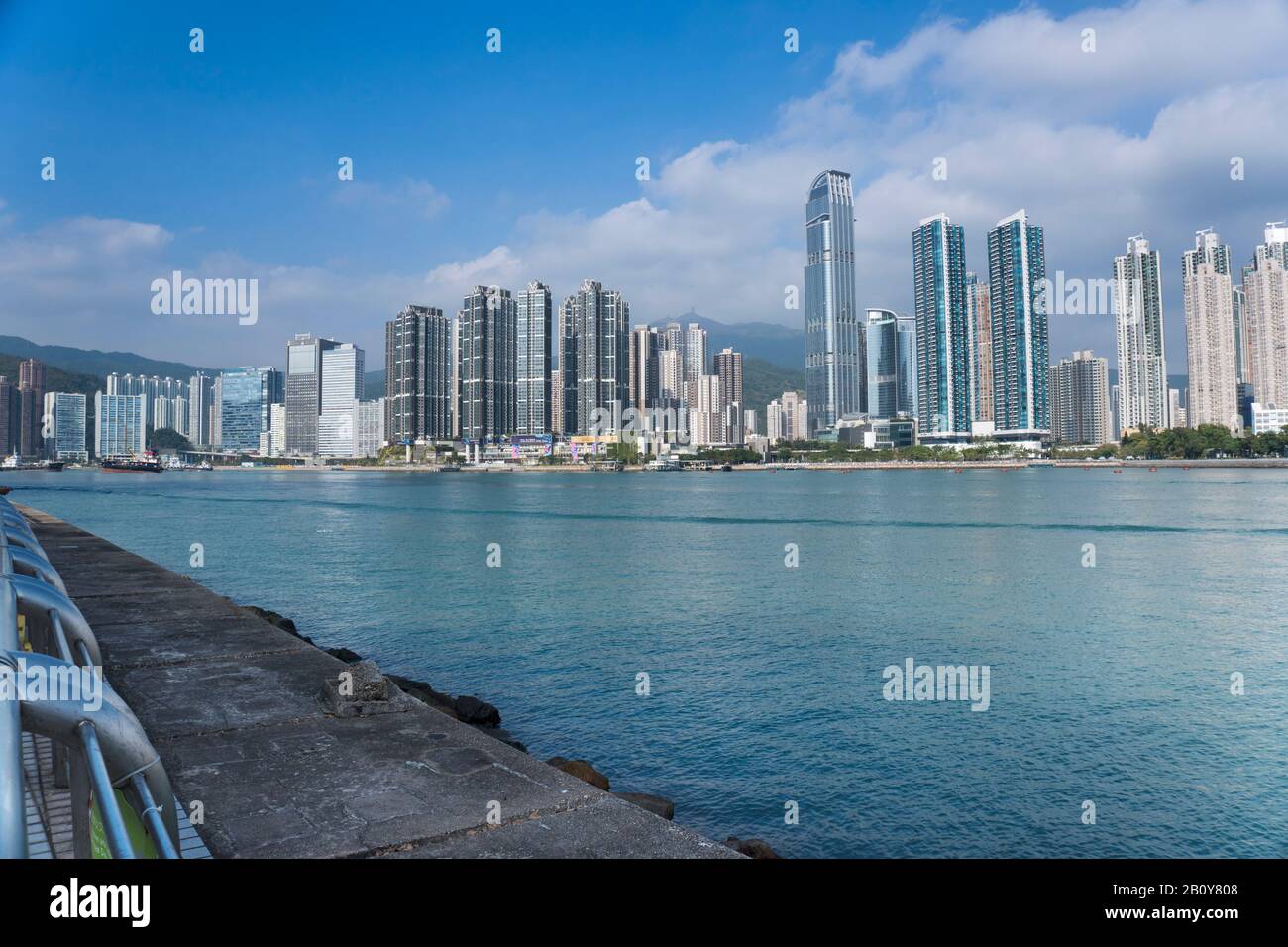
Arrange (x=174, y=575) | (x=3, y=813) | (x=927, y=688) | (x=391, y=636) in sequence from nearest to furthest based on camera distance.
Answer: (x=3, y=813) → (x=927, y=688) → (x=174, y=575) → (x=391, y=636)

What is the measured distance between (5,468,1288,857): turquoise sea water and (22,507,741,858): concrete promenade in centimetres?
464

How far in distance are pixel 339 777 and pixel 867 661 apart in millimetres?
15174

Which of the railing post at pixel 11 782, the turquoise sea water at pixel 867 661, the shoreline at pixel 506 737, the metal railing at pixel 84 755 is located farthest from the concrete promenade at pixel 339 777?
the turquoise sea water at pixel 867 661

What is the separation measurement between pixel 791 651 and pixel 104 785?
18318 mm

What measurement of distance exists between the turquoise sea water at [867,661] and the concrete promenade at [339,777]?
4.64m

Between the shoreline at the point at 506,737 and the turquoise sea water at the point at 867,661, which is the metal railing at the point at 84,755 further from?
the turquoise sea water at the point at 867,661

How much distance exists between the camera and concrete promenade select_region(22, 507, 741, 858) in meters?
5.17

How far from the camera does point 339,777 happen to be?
628cm

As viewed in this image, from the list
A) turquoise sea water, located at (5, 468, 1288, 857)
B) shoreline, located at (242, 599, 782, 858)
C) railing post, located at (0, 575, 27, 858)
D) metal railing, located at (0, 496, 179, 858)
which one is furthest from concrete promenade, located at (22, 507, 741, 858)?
turquoise sea water, located at (5, 468, 1288, 857)

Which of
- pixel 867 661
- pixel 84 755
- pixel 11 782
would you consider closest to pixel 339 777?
pixel 84 755

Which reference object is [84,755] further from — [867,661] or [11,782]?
[867,661]
